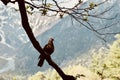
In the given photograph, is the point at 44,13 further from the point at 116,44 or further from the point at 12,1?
the point at 116,44

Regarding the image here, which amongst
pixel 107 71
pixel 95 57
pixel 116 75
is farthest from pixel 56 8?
pixel 95 57

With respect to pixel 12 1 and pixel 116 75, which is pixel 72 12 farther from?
pixel 116 75

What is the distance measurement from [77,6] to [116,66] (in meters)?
33.7

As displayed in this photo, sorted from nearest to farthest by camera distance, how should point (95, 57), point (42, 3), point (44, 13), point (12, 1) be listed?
point (12, 1) → point (42, 3) → point (44, 13) → point (95, 57)

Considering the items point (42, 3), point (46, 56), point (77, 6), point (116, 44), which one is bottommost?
point (46, 56)

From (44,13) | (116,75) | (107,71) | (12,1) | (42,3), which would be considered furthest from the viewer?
(107,71)

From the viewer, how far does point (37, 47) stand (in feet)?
13.5

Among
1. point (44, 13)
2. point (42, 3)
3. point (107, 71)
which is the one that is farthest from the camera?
point (107, 71)

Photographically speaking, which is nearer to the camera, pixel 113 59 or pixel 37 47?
pixel 37 47

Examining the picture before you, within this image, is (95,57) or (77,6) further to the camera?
(95,57)

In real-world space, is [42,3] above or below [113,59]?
below

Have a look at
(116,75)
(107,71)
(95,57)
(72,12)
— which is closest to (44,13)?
(72,12)

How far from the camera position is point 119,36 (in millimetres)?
38781

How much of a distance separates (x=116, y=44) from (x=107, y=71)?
10.3ft
